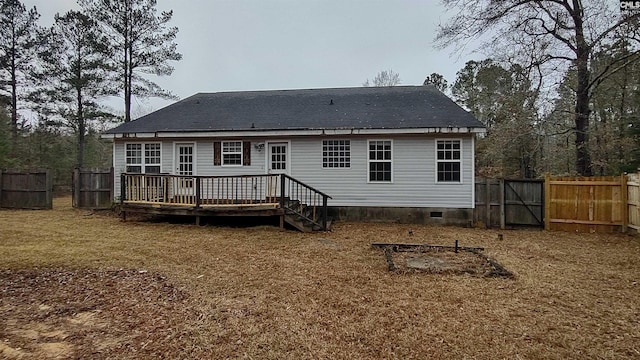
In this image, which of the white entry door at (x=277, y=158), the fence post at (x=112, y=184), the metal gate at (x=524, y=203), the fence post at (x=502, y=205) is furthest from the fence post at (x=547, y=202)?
the fence post at (x=112, y=184)

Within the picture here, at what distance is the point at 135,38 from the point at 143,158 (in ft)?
32.9

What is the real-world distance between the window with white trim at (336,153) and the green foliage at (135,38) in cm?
1241

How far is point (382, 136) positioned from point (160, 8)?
607 inches

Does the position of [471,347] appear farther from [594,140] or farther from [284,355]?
[594,140]

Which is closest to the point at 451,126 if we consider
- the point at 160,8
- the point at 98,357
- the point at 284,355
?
the point at 284,355

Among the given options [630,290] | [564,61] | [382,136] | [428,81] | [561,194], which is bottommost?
[630,290]

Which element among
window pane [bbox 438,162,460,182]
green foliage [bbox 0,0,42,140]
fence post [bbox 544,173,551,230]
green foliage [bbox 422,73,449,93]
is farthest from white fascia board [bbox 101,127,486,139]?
green foliage [bbox 422,73,449,93]

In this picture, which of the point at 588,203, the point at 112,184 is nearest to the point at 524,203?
the point at 588,203

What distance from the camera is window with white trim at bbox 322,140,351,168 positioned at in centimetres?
1121

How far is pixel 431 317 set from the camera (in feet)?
12.6

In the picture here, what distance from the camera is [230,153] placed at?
11656mm

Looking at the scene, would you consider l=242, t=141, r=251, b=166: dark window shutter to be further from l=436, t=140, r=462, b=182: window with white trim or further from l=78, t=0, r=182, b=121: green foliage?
l=78, t=0, r=182, b=121: green foliage

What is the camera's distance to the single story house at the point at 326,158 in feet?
34.8

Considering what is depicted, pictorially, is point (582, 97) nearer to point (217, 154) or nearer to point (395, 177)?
point (395, 177)
